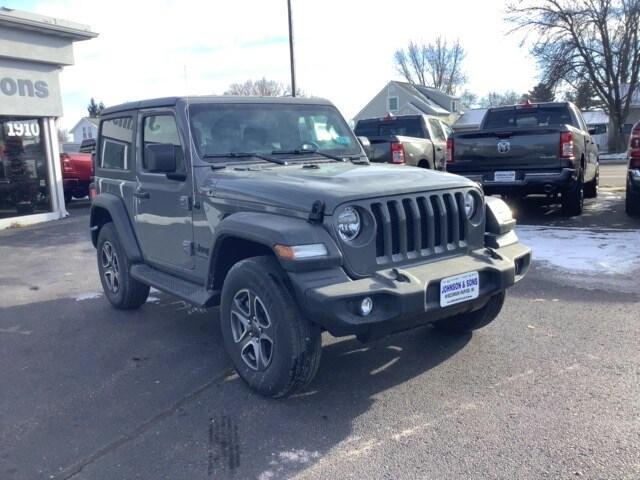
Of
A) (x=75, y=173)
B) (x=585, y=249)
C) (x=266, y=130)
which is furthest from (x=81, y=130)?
(x=266, y=130)

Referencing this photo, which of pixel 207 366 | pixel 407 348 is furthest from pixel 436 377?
pixel 207 366

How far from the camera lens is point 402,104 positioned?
180 feet

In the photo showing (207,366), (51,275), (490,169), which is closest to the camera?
(207,366)

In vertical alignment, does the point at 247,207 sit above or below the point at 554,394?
above

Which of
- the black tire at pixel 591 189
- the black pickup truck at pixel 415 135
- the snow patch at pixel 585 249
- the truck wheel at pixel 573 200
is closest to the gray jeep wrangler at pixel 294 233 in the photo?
the snow patch at pixel 585 249

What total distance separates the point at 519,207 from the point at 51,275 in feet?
26.9

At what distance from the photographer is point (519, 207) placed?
11523 mm

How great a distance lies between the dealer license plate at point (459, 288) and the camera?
3609 mm

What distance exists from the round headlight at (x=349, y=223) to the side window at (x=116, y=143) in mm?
2808

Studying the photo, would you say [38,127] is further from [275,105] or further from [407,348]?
[407,348]

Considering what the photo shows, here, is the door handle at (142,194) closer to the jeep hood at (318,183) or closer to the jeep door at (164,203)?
the jeep door at (164,203)

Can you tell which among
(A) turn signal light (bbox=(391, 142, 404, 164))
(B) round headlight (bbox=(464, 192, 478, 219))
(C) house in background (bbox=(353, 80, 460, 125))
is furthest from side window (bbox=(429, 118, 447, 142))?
(C) house in background (bbox=(353, 80, 460, 125))

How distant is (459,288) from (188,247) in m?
2.16

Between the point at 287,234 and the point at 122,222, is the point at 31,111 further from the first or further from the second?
the point at 287,234
